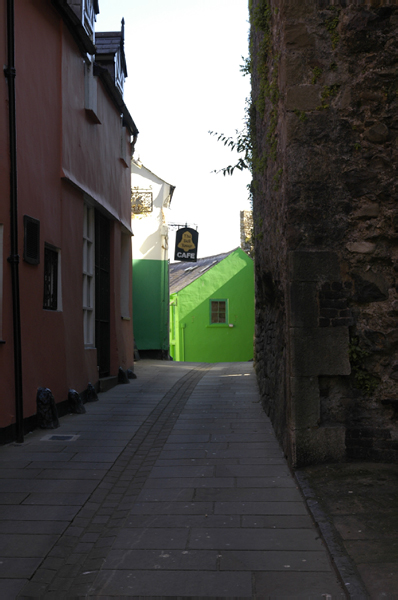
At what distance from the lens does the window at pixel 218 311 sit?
27.6 meters

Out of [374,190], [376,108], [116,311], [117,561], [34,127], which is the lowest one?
[117,561]

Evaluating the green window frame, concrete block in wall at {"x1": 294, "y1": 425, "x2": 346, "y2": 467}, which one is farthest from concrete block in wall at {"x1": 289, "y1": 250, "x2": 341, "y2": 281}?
the green window frame

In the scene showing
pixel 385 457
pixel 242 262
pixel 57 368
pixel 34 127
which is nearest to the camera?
pixel 385 457

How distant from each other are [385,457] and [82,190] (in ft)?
21.4

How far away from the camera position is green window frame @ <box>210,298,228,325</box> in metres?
27.6

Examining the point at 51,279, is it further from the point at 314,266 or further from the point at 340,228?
the point at 340,228

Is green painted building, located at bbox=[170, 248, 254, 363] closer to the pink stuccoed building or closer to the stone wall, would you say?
the pink stuccoed building

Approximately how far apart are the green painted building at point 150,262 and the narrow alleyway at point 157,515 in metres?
11.0

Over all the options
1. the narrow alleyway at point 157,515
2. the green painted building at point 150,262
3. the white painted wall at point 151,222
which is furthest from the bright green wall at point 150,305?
the narrow alleyway at point 157,515

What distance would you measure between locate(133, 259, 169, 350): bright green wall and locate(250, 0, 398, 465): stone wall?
44.0 ft

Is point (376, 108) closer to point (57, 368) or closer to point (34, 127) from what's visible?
point (34, 127)

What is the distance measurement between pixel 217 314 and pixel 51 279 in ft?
63.2

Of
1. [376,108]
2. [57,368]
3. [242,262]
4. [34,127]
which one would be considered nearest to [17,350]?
→ [57,368]

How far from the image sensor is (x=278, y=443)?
648 cm
